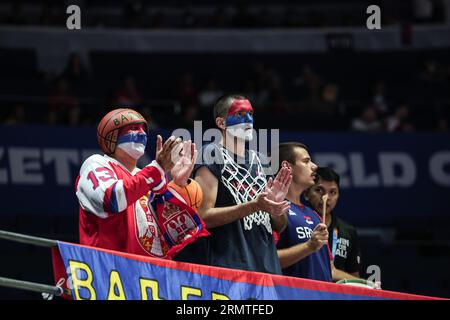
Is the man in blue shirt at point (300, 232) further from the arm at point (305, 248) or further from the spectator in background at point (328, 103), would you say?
the spectator in background at point (328, 103)

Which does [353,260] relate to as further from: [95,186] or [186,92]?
[186,92]

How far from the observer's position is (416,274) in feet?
41.3

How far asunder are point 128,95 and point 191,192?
26.9 feet

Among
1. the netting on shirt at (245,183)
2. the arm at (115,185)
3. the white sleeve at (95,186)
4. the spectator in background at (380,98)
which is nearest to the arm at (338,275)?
the netting on shirt at (245,183)

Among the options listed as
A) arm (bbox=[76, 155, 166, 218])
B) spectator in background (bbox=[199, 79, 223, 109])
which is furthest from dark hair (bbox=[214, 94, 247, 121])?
spectator in background (bbox=[199, 79, 223, 109])

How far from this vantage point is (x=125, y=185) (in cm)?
602

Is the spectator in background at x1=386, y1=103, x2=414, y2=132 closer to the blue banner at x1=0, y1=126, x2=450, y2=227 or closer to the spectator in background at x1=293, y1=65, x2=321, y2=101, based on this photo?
the blue banner at x1=0, y1=126, x2=450, y2=227

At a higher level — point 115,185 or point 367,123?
point 367,123

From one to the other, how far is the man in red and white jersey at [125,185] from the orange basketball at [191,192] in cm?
7

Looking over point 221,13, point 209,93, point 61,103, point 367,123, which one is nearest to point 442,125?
point 367,123

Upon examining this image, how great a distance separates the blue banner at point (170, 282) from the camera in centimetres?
567

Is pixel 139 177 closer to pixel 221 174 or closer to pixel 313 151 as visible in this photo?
pixel 221 174

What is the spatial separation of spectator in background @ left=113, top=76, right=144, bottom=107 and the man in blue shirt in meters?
6.68
